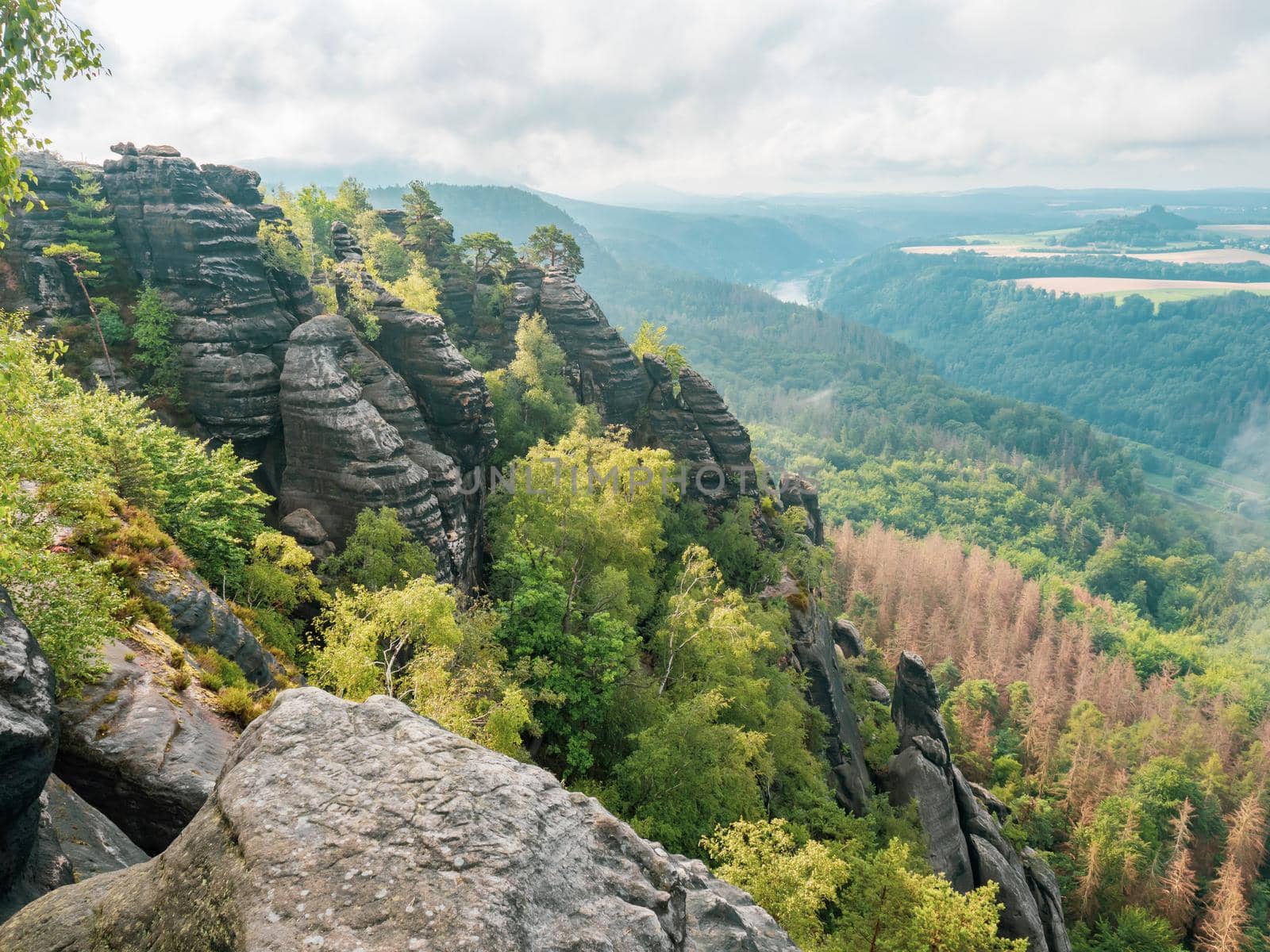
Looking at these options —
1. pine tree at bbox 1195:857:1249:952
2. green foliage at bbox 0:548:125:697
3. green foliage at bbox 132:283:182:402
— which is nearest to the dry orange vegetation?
pine tree at bbox 1195:857:1249:952

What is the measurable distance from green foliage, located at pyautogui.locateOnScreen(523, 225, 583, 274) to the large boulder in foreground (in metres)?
72.1

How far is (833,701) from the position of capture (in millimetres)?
54531

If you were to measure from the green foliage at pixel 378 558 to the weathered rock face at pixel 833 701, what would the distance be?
31.6m

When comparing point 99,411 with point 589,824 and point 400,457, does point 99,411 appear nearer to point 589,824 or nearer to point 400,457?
point 400,457

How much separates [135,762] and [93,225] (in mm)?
41505

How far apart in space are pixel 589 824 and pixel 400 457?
3244 cm

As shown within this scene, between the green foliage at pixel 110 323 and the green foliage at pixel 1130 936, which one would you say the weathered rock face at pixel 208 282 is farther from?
the green foliage at pixel 1130 936

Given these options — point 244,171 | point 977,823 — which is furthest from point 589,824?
point 244,171

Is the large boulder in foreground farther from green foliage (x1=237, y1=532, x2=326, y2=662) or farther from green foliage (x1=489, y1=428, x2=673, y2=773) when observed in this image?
green foliage (x1=489, y1=428, x2=673, y2=773)

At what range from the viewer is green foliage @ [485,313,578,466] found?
57094 mm

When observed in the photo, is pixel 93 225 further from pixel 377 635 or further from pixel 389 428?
pixel 377 635

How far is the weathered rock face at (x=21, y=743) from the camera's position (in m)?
10.1

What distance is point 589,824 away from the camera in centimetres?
1005

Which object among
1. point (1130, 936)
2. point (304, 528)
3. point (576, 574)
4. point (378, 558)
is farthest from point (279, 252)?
point (1130, 936)
